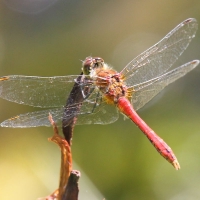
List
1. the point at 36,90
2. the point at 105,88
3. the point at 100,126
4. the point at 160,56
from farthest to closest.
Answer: the point at 100,126
the point at 160,56
the point at 105,88
the point at 36,90

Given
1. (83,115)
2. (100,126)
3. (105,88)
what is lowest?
(83,115)

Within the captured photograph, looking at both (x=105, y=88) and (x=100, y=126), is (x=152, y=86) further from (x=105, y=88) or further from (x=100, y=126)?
(x=100, y=126)

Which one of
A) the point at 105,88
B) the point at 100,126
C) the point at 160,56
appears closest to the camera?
the point at 105,88

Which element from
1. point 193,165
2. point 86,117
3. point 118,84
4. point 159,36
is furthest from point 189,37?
point 159,36

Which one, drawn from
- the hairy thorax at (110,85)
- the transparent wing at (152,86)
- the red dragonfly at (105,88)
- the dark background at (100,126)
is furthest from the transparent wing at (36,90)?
the dark background at (100,126)

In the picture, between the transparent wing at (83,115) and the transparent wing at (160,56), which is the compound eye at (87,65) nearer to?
the transparent wing at (83,115)

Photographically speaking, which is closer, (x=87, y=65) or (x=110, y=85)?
(x=87, y=65)

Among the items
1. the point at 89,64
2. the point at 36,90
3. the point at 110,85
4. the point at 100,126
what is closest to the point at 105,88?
the point at 110,85

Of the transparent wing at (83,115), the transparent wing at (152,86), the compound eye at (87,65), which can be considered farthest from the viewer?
the transparent wing at (152,86)
